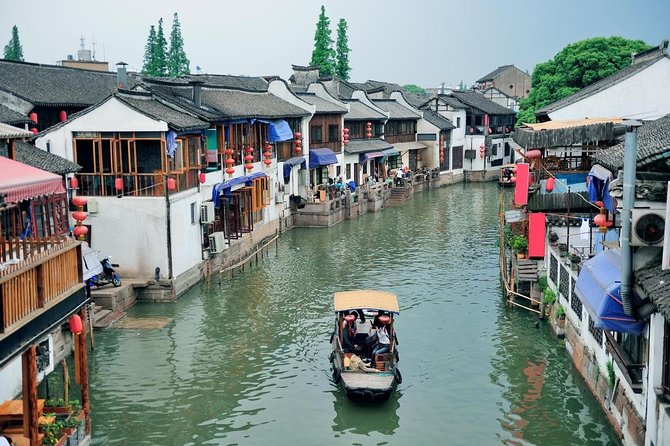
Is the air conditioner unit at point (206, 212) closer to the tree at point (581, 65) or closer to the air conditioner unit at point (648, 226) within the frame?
the air conditioner unit at point (648, 226)

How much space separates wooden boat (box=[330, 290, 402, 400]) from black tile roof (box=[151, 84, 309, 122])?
44.6 feet

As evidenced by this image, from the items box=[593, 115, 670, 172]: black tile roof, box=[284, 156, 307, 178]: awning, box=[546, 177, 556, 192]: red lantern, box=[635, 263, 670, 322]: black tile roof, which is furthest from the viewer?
box=[284, 156, 307, 178]: awning

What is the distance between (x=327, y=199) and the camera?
4725 centimetres

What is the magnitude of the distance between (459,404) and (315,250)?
2024cm

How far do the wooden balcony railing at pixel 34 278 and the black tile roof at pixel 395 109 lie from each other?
50.8 m

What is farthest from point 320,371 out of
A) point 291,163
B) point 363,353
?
point 291,163

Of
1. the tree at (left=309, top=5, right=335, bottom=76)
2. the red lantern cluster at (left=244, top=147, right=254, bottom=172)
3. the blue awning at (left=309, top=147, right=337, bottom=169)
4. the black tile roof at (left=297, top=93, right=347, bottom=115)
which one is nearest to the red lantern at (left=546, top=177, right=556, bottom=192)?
the red lantern cluster at (left=244, top=147, right=254, bottom=172)

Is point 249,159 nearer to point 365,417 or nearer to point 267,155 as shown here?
point 267,155

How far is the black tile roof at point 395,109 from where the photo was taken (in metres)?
65.0

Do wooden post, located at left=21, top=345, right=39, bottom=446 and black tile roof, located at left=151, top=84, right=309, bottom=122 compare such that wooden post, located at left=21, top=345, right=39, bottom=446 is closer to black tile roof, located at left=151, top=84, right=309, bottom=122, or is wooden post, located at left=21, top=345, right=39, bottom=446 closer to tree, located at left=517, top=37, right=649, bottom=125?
black tile roof, located at left=151, top=84, right=309, bottom=122

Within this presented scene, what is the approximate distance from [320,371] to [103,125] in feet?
42.3

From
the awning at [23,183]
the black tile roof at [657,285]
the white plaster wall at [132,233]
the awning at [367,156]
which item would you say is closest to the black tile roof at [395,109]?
the awning at [367,156]

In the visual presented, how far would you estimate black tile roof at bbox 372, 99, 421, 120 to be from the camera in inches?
2559

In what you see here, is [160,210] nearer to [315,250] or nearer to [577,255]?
[315,250]
